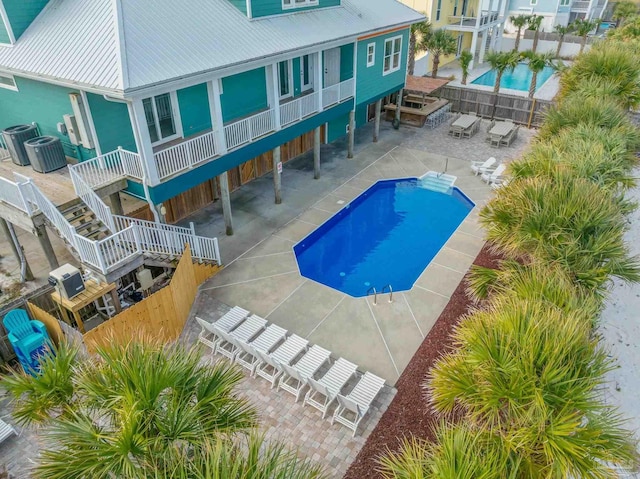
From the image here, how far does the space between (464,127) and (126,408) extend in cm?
2403

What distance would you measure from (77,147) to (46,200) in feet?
11.4

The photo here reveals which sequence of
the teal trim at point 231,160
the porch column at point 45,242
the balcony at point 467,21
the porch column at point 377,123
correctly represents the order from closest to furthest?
the porch column at point 45,242 < the teal trim at point 231,160 < the porch column at point 377,123 < the balcony at point 467,21

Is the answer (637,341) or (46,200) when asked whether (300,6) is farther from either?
(637,341)

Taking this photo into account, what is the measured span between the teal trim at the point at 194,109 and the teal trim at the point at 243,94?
874 millimetres

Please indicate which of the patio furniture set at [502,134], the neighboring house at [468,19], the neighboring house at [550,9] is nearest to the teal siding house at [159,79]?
the patio furniture set at [502,134]

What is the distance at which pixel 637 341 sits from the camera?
12242mm

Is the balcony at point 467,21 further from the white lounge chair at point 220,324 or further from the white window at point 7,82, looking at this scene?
the white lounge chair at point 220,324

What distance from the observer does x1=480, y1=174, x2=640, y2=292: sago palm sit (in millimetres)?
9023

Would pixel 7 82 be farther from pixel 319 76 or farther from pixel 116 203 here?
pixel 319 76

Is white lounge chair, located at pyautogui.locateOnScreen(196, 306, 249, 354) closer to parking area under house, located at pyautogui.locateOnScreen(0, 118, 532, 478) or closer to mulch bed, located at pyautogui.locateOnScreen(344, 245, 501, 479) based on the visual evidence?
parking area under house, located at pyautogui.locateOnScreen(0, 118, 532, 478)

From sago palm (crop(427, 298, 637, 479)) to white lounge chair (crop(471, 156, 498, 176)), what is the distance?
14890mm

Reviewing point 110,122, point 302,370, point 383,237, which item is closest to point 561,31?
point 383,237

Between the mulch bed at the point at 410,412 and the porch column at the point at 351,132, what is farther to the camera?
the porch column at the point at 351,132

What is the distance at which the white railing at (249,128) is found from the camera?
14.8 m
